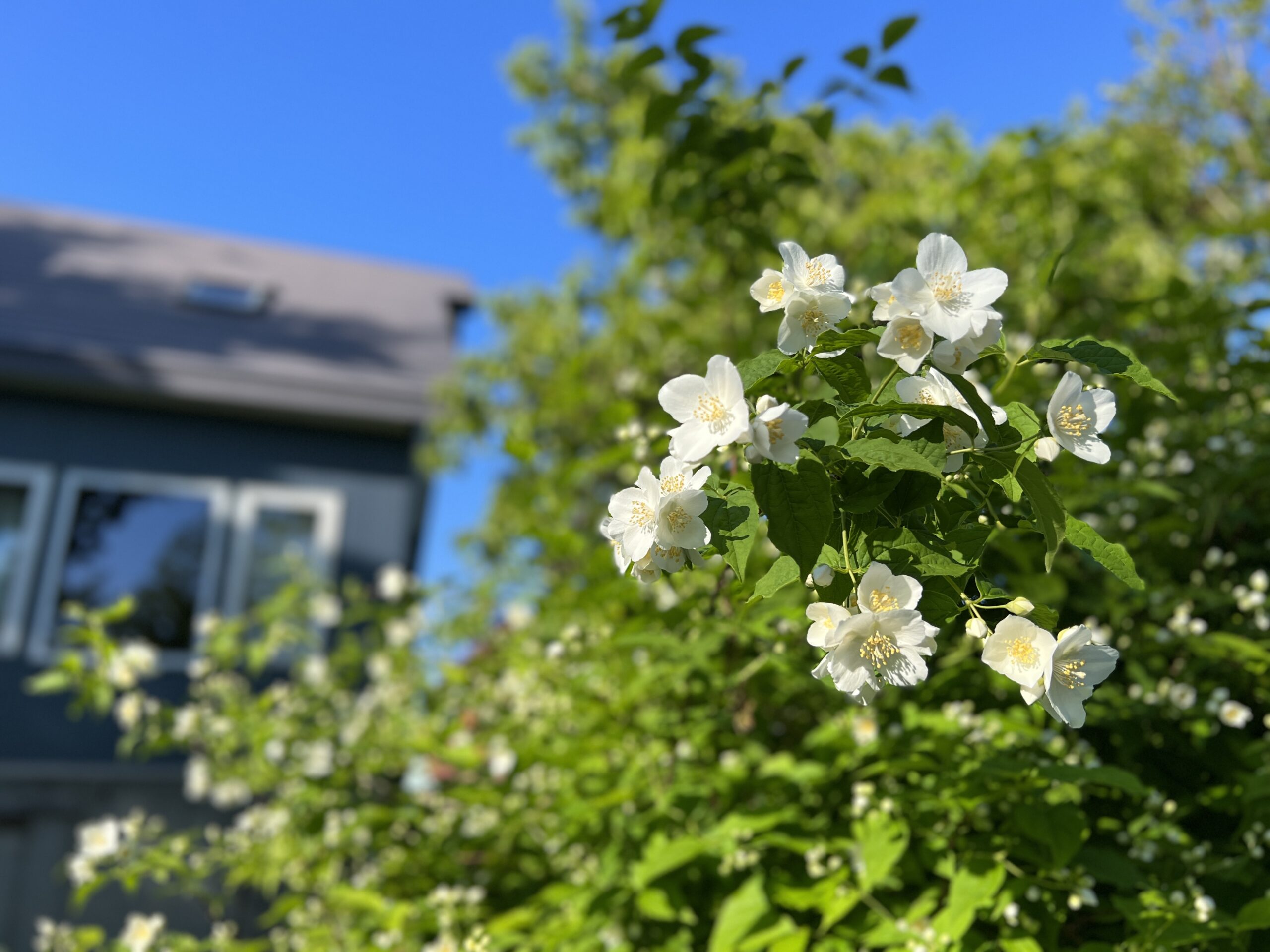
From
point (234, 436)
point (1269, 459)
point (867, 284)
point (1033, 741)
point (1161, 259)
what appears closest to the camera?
point (1033, 741)

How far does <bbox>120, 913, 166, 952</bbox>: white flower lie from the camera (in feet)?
9.07

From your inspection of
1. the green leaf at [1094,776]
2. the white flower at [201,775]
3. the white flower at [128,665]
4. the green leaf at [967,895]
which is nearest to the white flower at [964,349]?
the green leaf at [1094,776]

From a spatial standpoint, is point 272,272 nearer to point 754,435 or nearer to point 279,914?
point 279,914

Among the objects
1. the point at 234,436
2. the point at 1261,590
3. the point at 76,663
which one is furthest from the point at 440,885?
the point at 234,436

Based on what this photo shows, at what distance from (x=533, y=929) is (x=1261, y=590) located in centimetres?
200

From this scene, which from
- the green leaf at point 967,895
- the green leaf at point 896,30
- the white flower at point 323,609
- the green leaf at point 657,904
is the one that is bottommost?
the green leaf at point 657,904

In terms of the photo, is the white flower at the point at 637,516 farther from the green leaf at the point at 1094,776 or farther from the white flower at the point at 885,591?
the green leaf at the point at 1094,776

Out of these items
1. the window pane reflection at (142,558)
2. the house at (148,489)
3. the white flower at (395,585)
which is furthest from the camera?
the window pane reflection at (142,558)

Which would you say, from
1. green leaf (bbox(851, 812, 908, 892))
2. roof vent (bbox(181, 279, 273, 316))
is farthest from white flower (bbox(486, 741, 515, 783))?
roof vent (bbox(181, 279, 273, 316))

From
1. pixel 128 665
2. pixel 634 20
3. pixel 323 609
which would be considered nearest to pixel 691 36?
pixel 634 20

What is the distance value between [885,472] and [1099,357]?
28cm

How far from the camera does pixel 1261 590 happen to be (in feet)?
6.50

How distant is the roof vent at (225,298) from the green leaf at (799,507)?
804 centimetres

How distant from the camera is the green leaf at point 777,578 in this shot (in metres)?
1.01
